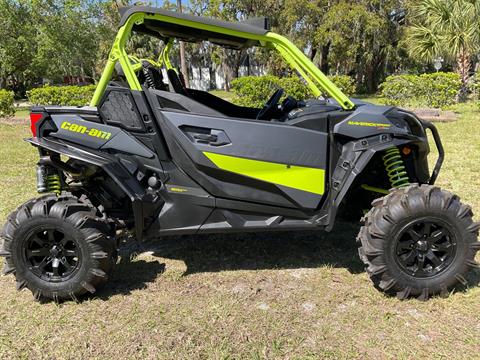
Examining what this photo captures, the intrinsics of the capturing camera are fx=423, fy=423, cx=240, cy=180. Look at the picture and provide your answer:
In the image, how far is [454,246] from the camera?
3266mm

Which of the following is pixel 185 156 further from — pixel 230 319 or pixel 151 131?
pixel 230 319

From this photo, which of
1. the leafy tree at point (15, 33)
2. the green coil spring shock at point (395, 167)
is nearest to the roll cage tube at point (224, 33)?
the green coil spring shock at point (395, 167)

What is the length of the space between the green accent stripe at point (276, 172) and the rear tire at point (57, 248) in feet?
3.58

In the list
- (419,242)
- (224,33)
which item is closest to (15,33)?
(224,33)

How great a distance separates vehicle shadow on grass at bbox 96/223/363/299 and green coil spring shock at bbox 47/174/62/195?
0.90 meters

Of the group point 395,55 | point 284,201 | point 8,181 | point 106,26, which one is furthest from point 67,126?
point 106,26

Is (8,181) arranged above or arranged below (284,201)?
below

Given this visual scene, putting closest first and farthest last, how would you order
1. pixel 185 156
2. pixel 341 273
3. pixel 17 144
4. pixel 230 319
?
1. pixel 230 319
2. pixel 185 156
3. pixel 341 273
4. pixel 17 144

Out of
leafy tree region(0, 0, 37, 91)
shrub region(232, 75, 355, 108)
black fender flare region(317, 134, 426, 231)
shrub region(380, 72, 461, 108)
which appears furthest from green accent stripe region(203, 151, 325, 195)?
leafy tree region(0, 0, 37, 91)

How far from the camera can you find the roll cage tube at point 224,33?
321 centimetres

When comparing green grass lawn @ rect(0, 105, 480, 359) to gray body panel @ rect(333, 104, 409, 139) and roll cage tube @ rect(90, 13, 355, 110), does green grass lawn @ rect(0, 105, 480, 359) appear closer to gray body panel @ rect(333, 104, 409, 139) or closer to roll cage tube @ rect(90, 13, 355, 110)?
gray body panel @ rect(333, 104, 409, 139)

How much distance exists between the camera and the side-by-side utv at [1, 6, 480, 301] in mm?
3238

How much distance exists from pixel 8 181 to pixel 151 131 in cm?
478

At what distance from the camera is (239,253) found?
425 cm
